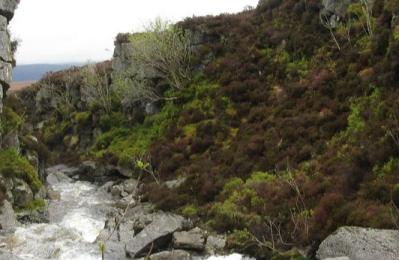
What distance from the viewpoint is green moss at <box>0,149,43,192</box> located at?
2941cm

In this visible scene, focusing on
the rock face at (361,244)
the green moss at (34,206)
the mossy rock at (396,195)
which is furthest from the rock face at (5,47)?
the mossy rock at (396,195)

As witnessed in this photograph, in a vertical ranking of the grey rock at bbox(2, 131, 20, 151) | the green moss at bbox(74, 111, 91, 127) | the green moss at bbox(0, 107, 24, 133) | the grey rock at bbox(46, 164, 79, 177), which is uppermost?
the green moss at bbox(0, 107, 24, 133)

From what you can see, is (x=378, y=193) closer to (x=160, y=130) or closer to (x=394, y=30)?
(x=394, y=30)

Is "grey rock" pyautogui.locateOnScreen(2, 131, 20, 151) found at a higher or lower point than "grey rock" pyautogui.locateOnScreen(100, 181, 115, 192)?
higher

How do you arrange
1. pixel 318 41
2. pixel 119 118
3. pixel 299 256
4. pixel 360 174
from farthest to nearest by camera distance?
pixel 119 118 → pixel 318 41 → pixel 360 174 → pixel 299 256

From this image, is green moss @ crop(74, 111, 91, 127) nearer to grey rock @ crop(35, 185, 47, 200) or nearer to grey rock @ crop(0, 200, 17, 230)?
grey rock @ crop(35, 185, 47, 200)

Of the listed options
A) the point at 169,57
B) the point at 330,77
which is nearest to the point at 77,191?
the point at 169,57

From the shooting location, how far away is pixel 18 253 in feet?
71.6

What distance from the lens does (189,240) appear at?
22.3m

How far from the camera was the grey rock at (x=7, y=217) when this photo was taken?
83.5ft

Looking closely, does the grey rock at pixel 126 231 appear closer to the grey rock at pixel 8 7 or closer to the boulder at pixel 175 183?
the boulder at pixel 175 183

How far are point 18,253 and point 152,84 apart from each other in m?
27.9

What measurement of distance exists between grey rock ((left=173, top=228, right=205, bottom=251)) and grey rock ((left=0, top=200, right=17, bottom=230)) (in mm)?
9282

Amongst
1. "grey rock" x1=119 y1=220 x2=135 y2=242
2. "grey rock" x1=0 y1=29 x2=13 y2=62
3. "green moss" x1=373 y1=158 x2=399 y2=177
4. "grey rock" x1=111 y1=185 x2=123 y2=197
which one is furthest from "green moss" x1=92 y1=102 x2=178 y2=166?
"green moss" x1=373 y1=158 x2=399 y2=177
